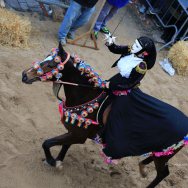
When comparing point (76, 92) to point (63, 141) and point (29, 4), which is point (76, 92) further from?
point (29, 4)

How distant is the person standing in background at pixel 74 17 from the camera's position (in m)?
6.68

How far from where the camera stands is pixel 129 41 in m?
8.19

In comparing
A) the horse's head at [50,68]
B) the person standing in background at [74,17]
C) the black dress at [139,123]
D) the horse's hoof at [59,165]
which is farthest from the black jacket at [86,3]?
the horse's hoof at [59,165]

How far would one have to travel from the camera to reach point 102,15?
761cm

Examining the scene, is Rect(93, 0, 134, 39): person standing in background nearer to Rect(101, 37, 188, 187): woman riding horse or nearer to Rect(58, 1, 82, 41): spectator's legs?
Rect(58, 1, 82, 41): spectator's legs

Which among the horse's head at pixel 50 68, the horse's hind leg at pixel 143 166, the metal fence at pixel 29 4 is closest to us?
the horse's head at pixel 50 68

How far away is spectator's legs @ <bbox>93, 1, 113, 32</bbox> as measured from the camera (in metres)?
7.57

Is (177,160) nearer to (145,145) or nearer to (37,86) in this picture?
(145,145)

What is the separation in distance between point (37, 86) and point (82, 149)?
1.37 metres

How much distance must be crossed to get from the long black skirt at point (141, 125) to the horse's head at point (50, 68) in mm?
768

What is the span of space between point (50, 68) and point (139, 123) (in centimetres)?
112

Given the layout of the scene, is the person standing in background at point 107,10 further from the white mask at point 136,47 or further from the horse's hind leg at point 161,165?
the horse's hind leg at point 161,165

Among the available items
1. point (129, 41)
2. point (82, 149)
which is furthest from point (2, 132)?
point (129, 41)

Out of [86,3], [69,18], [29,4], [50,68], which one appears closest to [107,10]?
[86,3]
